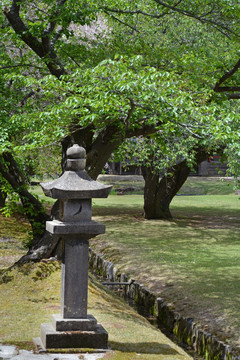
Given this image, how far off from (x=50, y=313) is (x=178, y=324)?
2.47 meters

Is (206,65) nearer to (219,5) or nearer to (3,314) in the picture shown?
(219,5)

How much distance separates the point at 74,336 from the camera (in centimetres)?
745

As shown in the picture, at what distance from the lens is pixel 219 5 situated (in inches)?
507

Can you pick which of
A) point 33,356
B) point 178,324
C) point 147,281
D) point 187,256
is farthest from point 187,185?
point 33,356

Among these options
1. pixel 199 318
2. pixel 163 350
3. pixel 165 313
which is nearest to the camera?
pixel 163 350

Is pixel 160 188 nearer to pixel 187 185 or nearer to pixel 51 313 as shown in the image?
pixel 51 313

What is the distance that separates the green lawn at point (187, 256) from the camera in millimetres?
10492

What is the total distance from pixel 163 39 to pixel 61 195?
16.7 meters

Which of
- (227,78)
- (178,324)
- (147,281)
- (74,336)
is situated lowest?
(178,324)

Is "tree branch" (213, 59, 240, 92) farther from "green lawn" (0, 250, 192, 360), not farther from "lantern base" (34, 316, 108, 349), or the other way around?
"lantern base" (34, 316, 108, 349)

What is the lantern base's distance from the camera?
736 cm

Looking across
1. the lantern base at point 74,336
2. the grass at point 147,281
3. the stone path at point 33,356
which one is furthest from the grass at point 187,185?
the stone path at point 33,356

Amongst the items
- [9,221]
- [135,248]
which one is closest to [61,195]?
[135,248]

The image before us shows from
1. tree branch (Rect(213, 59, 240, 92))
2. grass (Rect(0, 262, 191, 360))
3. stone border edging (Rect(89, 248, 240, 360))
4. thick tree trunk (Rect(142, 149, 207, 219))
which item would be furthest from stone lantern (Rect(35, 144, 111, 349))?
thick tree trunk (Rect(142, 149, 207, 219))
